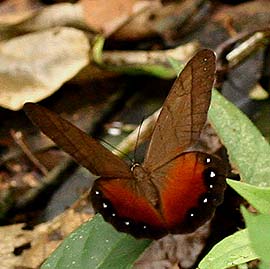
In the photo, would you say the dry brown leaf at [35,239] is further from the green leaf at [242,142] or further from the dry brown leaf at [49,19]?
the dry brown leaf at [49,19]

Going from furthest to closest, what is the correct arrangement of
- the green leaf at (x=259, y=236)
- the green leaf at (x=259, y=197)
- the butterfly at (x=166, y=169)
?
the butterfly at (x=166, y=169) → the green leaf at (x=259, y=197) → the green leaf at (x=259, y=236)

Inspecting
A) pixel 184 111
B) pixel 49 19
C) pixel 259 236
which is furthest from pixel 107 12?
pixel 259 236

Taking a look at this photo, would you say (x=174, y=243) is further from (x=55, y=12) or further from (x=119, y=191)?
(x=55, y=12)

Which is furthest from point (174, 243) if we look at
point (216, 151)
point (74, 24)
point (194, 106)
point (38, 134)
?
point (74, 24)

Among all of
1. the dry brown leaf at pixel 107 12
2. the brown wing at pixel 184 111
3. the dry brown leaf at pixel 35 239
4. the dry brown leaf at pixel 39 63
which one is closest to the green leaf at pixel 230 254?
the brown wing at pixel 184 111

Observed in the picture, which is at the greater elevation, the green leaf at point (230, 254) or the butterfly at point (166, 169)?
the butterfly at point (166, 169)

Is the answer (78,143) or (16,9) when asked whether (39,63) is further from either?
(78,143)

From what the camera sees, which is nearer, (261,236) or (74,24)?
(261,236)
